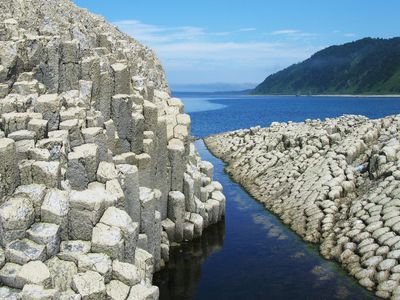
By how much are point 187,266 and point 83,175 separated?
9.92m

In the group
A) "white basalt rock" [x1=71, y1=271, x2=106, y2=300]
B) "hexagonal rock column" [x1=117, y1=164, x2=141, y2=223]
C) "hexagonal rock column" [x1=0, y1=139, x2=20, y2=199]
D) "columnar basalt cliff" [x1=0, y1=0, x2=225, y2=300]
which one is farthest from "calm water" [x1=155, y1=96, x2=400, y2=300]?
"hexagonal rock column" [x1=0, y1=139, x2=20, y2=199]

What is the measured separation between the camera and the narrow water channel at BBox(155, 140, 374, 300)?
24297 mm

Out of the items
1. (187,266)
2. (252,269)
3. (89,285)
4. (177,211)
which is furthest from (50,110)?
(252,269)

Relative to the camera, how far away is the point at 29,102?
76.0ft

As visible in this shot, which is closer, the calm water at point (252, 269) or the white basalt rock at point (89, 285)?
the white basalt rock at point (89, 285)

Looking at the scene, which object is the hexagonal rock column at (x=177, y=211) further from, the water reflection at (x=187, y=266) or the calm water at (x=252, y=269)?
the calm water at (x=252, y=269)

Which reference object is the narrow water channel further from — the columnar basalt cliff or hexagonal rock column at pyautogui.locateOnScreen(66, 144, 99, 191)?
hexagonal rock column at pyautogui.locateOnScreen(66, 144, 99, 191)

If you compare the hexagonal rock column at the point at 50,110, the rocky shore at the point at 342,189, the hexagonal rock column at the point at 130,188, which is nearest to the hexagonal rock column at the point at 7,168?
the hexagonal rock column at the point at 50,110

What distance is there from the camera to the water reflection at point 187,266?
993 inches

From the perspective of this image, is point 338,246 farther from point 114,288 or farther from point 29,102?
point 29,102

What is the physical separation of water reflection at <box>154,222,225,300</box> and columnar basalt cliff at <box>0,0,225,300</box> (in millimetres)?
727

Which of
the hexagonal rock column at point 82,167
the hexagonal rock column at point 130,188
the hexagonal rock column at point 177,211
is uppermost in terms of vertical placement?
the hexagonal rock column at point 82,167

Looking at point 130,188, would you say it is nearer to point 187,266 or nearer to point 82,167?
point 82,167

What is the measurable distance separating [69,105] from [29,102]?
2.17 meters
